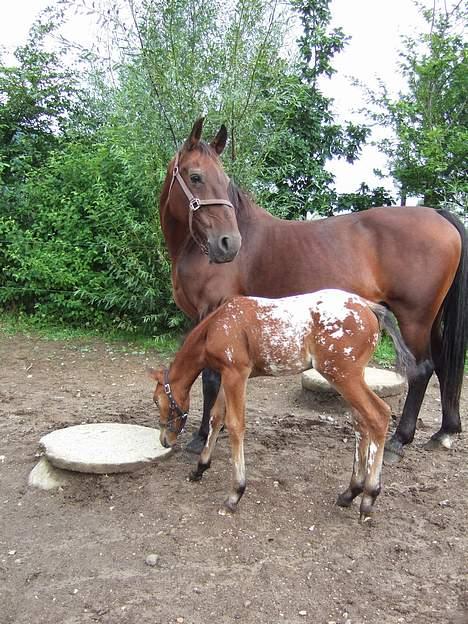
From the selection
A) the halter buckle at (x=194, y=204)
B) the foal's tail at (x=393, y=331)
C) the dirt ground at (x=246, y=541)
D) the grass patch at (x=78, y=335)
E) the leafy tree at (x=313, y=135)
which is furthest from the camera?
the leafy tree at (x=313, y=135)

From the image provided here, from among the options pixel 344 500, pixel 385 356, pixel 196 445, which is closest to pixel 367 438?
pixel 344 500

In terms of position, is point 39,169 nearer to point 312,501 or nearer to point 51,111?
point 51,111

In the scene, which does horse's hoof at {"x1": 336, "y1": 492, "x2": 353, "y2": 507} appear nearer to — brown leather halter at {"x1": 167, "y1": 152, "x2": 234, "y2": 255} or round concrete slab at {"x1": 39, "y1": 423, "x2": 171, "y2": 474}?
round concrete slab at {"x1": 39, "y1": 423, "x2": 171, "y2": 474}

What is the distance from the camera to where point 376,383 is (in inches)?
180

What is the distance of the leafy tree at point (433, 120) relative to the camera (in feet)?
25.1

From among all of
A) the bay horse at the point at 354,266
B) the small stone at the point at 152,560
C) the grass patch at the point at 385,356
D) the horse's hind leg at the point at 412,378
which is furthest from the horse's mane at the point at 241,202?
the grass patch at the point at 385,356

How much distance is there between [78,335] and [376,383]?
A: 4892 millimetres

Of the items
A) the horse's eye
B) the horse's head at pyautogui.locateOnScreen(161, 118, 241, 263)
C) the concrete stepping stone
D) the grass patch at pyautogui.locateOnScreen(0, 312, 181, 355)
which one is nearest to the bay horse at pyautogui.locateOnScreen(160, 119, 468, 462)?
the horse's head at pyautogui.locateOnScreen(161, 118, 241, 263)

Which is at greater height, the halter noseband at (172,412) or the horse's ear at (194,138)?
the horse's ear at (194,138)

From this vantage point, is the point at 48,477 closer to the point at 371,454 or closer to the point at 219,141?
the point at 371,454

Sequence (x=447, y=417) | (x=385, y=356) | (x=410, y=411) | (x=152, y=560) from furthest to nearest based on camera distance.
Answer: (x=385, y=356)
(x=447, y=417)
(x=410, y=411)
(x=152, y=560)

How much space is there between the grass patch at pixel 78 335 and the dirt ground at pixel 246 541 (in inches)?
119

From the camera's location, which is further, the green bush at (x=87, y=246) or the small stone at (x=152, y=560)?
the green bush at (x=87, y=246)

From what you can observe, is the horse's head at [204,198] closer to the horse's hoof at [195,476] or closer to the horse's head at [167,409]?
the horse's head at [167,409]
